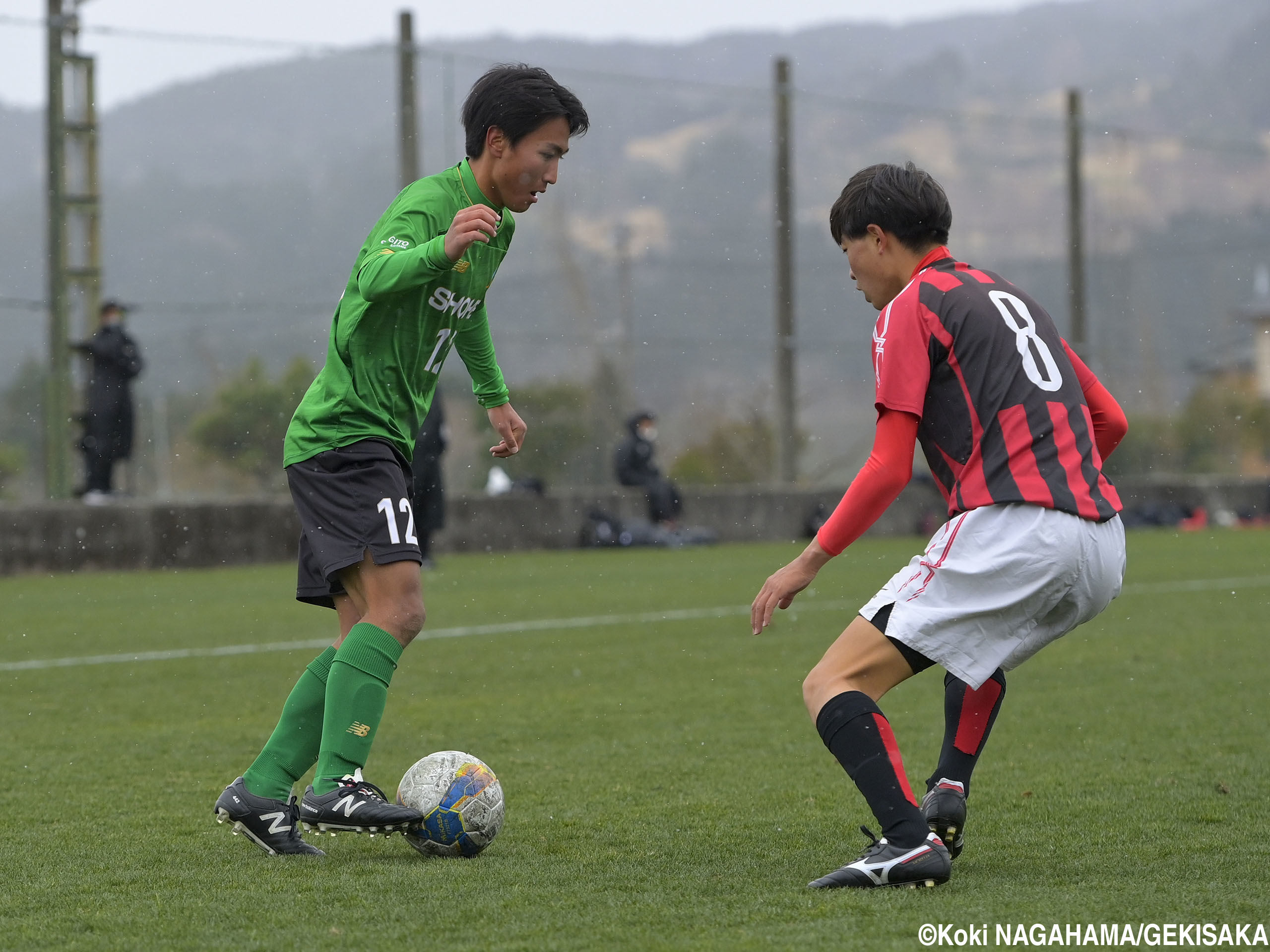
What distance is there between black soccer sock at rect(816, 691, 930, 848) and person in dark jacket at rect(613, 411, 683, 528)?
627 inches

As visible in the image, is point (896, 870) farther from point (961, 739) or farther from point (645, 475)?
point (645, 475)

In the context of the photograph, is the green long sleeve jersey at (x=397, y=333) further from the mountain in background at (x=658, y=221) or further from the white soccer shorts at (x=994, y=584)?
the mountain in background at (x=658, y=221)

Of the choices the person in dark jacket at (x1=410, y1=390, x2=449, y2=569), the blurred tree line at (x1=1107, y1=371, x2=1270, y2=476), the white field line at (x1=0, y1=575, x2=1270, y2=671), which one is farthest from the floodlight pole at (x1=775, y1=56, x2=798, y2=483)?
the white field line at (x1=0, y1=575, x2=1270, y2=671)

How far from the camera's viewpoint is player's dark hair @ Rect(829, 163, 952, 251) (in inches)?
135

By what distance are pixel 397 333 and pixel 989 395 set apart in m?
1.43

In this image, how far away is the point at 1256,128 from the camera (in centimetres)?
6525

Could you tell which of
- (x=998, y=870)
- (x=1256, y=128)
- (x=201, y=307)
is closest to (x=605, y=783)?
(x=998, y=870)

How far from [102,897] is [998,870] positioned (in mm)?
1916

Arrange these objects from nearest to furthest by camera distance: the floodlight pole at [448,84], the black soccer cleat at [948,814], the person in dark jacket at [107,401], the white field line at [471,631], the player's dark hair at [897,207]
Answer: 1. the player's dark hair at [897,207]
2. the black soccer cleat at [948,814]
3. the white field line at [471,631]
4. the person in dark jacket at [107,401]
5. the floodlight pole at [448,84]

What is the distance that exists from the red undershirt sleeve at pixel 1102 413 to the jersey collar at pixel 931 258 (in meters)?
0.41

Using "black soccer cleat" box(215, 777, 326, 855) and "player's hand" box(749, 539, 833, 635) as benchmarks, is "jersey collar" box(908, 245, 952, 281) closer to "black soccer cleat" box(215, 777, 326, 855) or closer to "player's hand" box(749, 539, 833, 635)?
"player's hand" box(749, 539, 833, 635)

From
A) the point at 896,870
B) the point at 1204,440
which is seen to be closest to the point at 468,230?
the point at 896,870

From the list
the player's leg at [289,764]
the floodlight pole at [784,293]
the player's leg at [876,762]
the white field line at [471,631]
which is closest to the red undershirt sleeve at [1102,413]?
the player's leg at [876,762]

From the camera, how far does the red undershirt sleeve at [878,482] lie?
325cm
